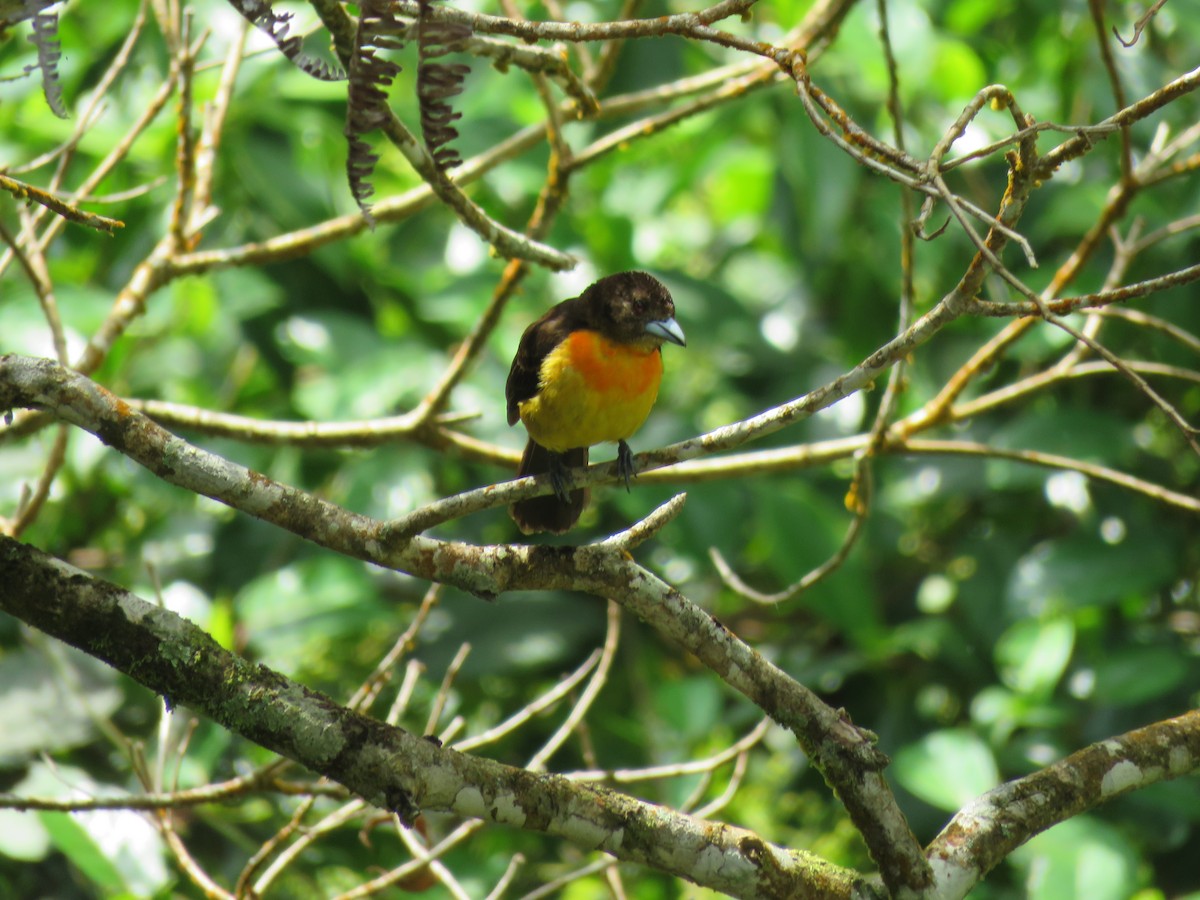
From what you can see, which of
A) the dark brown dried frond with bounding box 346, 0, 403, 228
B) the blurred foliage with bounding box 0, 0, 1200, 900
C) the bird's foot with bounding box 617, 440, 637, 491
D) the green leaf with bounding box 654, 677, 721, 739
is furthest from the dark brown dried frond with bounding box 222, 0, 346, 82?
the green leaf with bounding box 654, 677, 721, 739

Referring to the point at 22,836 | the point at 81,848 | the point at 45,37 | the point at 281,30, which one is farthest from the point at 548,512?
the point at 45,37

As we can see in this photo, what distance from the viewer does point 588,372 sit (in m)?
3.82

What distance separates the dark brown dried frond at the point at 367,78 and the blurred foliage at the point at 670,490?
199 centimetres

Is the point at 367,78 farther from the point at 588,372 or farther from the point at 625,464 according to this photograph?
the point at 588,372

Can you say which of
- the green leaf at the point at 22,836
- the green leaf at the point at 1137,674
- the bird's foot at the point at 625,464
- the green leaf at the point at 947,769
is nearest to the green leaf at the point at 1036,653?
the green leaf at the point at 1137,674

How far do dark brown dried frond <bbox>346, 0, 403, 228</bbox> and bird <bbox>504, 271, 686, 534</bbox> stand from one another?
5.16 ft

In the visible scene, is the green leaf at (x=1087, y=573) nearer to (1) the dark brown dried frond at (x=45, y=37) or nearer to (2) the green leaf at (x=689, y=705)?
(2) the green leaf at (x=689, y=705)

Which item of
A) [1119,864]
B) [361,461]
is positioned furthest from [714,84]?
[1119,864]

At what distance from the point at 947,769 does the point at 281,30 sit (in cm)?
310

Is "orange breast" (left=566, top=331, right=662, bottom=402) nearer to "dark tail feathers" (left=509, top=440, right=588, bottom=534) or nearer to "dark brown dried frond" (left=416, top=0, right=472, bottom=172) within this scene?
"dark tail feathers" (left=509, top=440, right=588, bottom=534)

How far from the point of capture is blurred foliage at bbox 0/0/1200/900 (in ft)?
14.1

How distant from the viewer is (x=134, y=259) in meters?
5.52

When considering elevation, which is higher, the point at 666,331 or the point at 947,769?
the point at 666,331

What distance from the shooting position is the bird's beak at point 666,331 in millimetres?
3957
